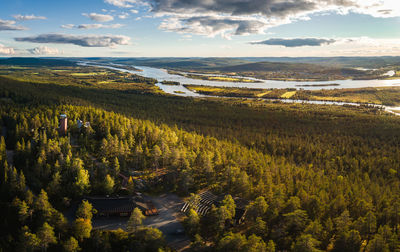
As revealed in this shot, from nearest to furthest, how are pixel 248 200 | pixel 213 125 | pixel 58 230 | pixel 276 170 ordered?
pixel 58 230
pixel 248 200
pixel 276 170
pixel 213 125

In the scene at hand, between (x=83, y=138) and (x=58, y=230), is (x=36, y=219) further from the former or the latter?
(x=83, y=138)

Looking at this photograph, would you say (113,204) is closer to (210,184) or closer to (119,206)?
(119,206)

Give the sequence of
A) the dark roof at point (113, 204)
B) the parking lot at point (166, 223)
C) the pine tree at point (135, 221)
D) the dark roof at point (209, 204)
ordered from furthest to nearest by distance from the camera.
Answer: the dark roof at point (209, 204), the dark roof at point (113, 204), the parking lot at point (166, 223), the pine tree at point (135, 221)

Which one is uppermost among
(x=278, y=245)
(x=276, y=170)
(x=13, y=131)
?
(x=13, y=131)

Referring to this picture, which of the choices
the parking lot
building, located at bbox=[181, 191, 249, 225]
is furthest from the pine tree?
building, located at bbox=[181, 191, 249, 225]

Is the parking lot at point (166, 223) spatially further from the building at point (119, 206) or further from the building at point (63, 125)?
the building at point (63, 125)

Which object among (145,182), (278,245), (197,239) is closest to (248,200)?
(278,245)

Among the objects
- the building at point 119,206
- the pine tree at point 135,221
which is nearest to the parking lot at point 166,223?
the building at point 119,206
